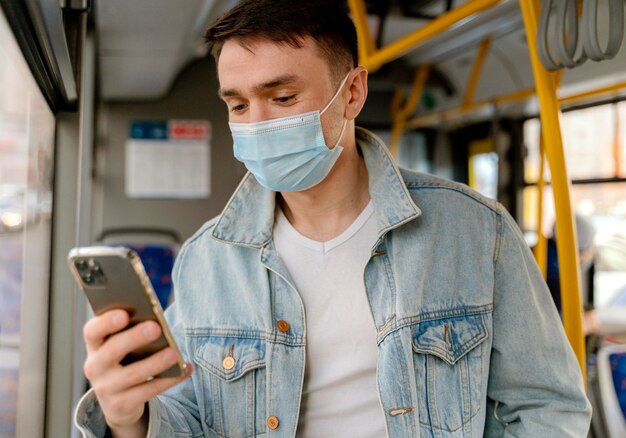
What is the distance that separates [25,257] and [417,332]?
46.8 inches

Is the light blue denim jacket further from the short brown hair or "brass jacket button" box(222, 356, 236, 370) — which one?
the short brown hair

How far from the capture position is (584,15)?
174 centimetres

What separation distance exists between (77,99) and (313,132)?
73 centimetres

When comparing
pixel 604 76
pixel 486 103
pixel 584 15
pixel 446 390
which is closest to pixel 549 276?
pixel 604 76

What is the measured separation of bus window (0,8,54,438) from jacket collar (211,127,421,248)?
54 cm

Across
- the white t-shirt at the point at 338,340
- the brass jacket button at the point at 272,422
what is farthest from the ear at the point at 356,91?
the brass jacket button at the point at 272,422

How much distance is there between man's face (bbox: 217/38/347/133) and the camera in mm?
1405

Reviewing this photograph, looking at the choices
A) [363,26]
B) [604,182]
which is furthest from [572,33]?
[604,182]

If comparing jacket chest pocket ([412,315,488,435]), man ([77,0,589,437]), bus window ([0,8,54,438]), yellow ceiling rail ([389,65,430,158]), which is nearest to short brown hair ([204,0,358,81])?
man ([77,0,589,437])

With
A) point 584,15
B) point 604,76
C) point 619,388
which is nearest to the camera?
point 584,15

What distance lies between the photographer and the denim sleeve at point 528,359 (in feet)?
4.67

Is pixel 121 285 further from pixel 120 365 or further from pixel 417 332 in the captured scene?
pixel 417 332

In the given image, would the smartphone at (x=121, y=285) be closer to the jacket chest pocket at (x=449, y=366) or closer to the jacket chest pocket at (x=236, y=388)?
the jacket chest pocket at (x=236, y=388)

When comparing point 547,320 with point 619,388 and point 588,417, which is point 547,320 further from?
point 619,388
